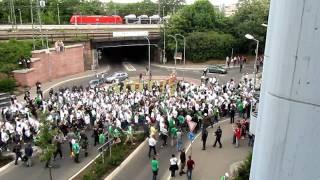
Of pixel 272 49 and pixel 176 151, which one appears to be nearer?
pixel 272 49

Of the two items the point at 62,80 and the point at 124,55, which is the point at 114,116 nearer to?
the point at 62,80

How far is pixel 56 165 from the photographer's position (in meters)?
18.5

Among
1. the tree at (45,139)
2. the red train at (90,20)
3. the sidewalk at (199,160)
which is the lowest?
the sidewalk at (199,160)

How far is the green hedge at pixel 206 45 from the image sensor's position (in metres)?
60.6

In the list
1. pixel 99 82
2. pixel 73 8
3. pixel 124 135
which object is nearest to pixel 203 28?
pixel 99 82

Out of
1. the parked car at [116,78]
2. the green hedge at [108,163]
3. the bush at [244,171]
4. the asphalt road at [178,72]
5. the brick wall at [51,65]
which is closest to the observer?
the bush at [244,171]

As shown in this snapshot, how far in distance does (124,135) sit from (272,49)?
713 inches

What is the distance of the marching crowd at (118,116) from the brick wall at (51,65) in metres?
11.8

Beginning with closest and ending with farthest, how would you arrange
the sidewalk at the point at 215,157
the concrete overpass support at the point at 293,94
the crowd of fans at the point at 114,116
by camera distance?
the concrete overpass support at the point at 293,94 → the sidewalk at the point at 215,157 → the crowd of fans at the point at 114,116

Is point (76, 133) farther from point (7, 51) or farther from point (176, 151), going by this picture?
point (7, 51)

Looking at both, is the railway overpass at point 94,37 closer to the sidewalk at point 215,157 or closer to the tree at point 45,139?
the sidewalk at point 215,157

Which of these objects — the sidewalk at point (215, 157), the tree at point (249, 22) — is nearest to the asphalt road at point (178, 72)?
the tree at point (249, 22)

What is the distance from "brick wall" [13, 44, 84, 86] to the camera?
3938 centimetres

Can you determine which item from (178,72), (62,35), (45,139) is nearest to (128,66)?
(178,72)
